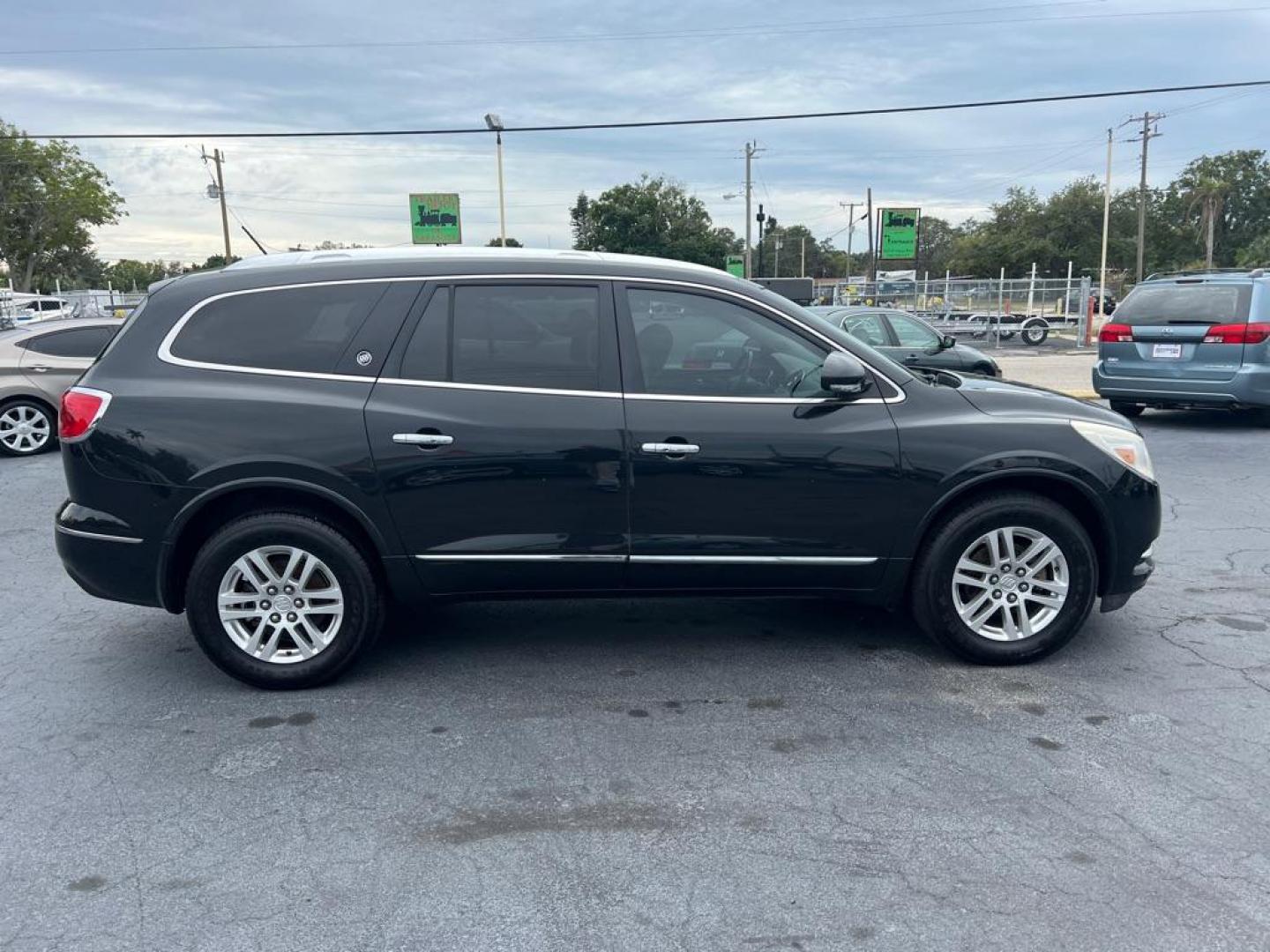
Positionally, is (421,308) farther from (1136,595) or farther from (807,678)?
(1136,595)

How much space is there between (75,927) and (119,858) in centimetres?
35

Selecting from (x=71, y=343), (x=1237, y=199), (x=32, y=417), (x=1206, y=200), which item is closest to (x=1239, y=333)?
(x=71, y=343)

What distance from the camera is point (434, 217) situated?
44.2m

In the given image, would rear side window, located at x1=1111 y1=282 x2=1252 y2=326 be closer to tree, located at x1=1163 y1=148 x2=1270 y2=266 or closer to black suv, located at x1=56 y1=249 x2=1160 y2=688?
black suv, located at x1=56 y1=249 x2=1160 y2=688

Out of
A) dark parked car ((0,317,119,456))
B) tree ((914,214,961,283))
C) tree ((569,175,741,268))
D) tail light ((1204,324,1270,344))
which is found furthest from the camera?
tree ((914,214,961,283))

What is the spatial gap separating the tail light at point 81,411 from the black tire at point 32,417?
7.06 meters

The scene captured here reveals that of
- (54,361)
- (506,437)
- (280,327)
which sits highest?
(280,327)

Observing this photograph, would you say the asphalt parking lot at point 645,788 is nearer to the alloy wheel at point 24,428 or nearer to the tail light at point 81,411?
the tail light at point 81,411

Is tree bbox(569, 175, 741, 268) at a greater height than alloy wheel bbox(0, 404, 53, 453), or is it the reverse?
tree bbox(569, 175, 741, 268)

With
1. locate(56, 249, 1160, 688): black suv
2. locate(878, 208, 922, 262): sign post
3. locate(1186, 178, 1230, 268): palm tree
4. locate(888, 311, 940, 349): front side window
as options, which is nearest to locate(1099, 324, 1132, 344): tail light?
locate(888, 311, 940, 349): front side window

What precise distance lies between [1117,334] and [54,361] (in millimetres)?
11645

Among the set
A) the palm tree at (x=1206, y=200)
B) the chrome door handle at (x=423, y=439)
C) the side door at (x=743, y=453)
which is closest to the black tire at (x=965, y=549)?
the side door at (x=743, y=453)

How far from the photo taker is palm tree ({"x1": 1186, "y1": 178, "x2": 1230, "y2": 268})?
7488 cm

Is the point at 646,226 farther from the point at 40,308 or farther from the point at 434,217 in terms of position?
the point at 40,308
